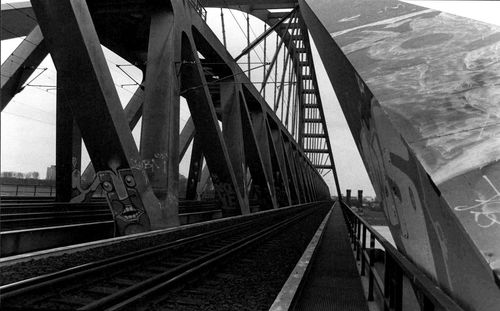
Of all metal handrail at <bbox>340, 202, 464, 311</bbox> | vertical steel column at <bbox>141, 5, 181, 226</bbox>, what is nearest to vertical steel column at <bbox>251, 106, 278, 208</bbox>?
vertical steel column at <bbox>141, 5, 181, 226</bbox>

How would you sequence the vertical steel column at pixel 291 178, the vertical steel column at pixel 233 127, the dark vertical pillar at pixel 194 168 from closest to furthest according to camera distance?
the vertical steel column at pixel 233 127, the dark vertical pillar at pixel 194 168, the vertical steel column at pixel 291 178

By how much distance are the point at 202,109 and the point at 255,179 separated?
486 inches

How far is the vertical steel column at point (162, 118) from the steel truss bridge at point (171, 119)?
0.04m

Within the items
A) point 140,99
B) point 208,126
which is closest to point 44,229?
point 208,126

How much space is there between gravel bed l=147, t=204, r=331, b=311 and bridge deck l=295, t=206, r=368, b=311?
509 mm

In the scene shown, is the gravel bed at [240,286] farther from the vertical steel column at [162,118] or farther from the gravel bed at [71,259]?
the vertical steel column at [162,118]

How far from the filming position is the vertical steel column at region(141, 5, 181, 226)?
44.7 feet

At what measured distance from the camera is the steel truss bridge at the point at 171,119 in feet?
12.3

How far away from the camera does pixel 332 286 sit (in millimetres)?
6531

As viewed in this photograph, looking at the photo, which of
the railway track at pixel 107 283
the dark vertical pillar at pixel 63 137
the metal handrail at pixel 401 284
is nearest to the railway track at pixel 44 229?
the dark vertical pillar at pixel 63 137

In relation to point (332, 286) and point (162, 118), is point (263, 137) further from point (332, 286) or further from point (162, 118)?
point (332, 286)

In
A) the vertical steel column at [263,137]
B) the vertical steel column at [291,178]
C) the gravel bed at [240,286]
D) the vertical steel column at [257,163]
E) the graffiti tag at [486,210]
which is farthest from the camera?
the vertical steel column at [291,178]

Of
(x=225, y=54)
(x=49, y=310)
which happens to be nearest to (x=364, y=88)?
(x=49, y=310)

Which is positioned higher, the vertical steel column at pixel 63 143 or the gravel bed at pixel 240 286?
the vertical steel column at pixel 63 143
